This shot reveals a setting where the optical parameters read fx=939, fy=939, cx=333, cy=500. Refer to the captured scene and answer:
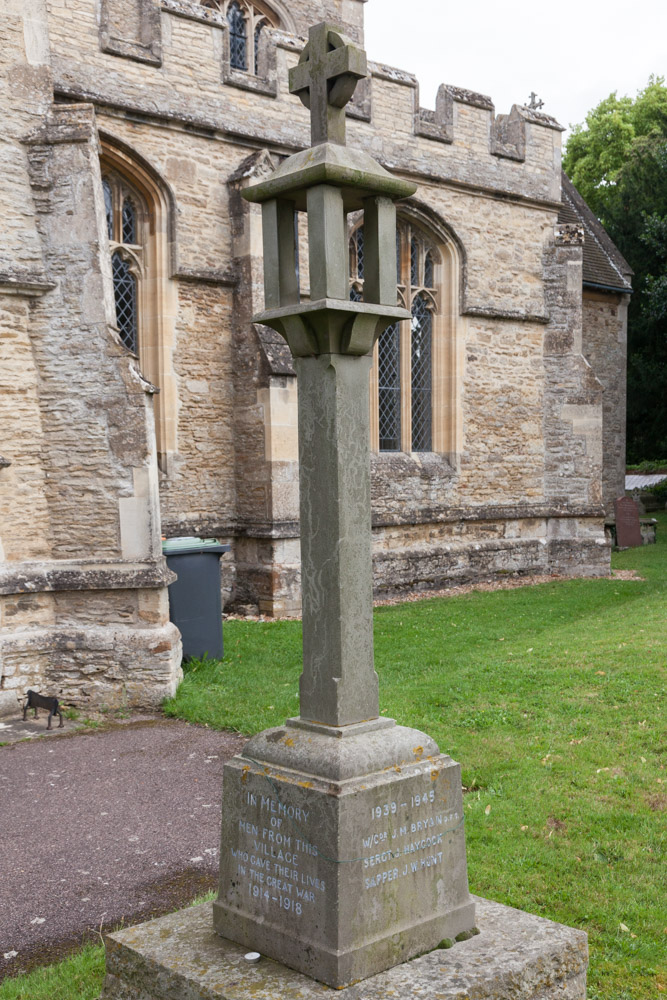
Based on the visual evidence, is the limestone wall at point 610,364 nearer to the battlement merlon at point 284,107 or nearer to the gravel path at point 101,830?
the battlement merlon at point 284,107

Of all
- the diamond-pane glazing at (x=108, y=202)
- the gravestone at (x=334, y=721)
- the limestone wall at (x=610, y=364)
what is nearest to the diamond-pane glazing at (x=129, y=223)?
the diamond-pane glazing at (x=108, y=202)

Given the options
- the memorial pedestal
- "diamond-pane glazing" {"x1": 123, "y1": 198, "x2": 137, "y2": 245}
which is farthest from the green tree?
the memorial pedestal

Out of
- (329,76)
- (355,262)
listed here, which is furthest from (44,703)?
(355,262)

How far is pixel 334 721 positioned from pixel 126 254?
9.93m

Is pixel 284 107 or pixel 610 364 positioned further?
pixel 610 364

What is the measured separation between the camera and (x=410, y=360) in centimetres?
1534

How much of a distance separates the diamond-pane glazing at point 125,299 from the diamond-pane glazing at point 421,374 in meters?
5.08

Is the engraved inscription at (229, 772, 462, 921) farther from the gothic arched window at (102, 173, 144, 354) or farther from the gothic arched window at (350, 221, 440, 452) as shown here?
the gothic arched window at (350, 221, 440, 452)

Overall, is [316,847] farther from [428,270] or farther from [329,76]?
[428,270]

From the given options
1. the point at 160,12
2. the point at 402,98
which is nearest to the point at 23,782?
the point at 160,12

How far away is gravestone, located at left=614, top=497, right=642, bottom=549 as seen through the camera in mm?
20969

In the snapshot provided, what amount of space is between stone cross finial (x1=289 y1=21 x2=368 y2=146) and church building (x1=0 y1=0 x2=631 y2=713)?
5.07 m

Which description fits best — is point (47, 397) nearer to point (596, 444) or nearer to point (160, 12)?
point (160, 12)

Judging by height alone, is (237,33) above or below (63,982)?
above
